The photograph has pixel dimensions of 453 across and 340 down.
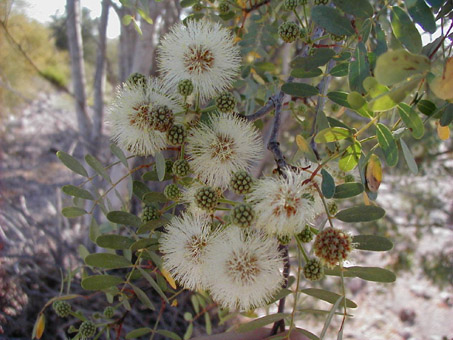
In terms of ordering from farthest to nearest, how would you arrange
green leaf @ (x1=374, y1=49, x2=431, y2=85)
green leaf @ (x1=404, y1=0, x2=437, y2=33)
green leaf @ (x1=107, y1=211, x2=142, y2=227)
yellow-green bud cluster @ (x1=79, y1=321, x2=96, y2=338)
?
1. yellow-green bud cluster @ (x1=79, y1=321, x2=96, y2=338)
2. green leaf @ (x1=107, y1=211, x2=142, y2=227)
3. green leaf @ (x1=404, y1=0, x2=437, y2=33)
4. green leaf @ (x1=374, y1=49, x2=431, y2=85)

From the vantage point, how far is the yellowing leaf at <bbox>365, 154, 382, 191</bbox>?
1.99 feet

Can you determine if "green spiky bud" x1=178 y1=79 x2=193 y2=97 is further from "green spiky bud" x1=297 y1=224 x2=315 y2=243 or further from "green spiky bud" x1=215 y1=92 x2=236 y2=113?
"green spiky bud" x1=297 y1=224 x2=315 y2=243

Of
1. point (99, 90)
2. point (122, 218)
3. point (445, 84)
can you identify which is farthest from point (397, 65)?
point (99, 90)

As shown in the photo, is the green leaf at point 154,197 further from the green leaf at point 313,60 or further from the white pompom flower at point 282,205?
the green leaf at point 313,60

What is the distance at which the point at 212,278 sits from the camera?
0.70 metres

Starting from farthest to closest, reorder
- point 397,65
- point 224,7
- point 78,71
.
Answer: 1. point 78,71
2. point 224,7
3. point 397,65

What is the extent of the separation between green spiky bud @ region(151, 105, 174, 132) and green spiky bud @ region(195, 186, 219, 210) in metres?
0.14

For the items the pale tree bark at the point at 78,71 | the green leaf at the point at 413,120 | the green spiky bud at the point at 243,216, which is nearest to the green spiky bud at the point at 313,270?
the green spiky bud at the point at 243,216

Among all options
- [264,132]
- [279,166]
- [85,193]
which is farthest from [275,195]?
[264,132]

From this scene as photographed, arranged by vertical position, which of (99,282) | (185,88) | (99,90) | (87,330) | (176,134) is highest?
(99,90)

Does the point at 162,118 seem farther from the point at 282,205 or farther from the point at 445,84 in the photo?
the point at 445,84

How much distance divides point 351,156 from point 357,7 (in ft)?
0.86

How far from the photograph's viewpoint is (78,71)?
2.43m

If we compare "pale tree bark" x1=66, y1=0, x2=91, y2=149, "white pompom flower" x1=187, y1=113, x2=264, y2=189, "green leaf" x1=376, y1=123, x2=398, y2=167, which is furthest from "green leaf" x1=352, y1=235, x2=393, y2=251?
"pale tree bark" x1=66, y1=0, x2=91, y2=149
